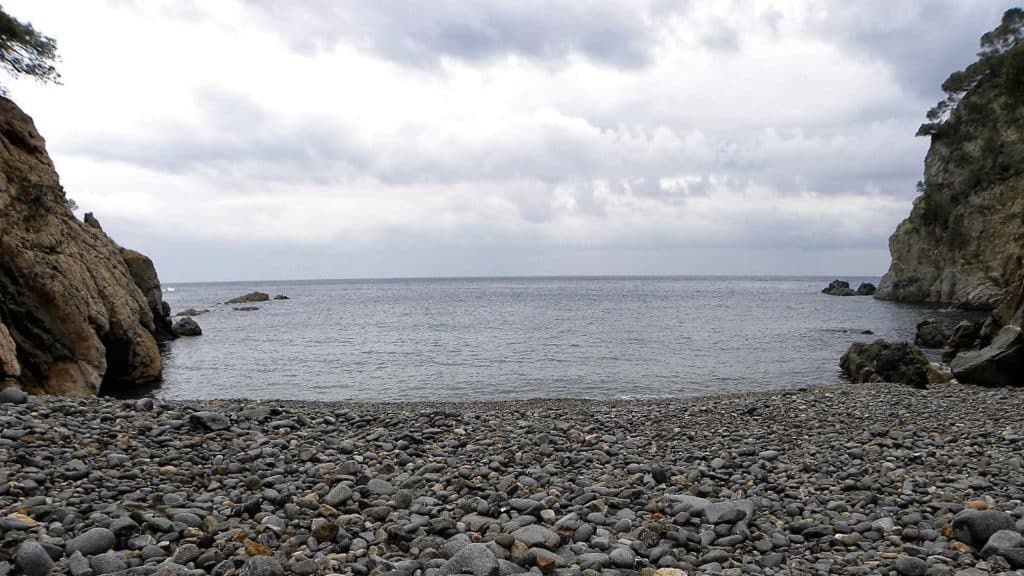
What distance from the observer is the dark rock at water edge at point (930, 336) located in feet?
122

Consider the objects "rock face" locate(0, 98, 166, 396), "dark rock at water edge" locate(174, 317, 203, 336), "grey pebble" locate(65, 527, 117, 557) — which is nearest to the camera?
"grey pebble" locate(65, 527, 117, 557)

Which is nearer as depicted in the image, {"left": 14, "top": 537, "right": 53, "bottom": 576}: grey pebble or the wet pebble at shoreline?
{"left": 14, "top": 537, "right": 53, "bottom": 576}: grey pebble

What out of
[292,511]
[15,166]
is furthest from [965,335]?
[15,166]

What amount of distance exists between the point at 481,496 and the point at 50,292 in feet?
60.8

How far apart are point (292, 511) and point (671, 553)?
3884 millimetres

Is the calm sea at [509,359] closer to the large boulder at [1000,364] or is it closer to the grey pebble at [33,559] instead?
the large boulder at [1000,364]

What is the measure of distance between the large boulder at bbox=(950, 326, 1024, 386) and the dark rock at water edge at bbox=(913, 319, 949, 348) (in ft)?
63.1

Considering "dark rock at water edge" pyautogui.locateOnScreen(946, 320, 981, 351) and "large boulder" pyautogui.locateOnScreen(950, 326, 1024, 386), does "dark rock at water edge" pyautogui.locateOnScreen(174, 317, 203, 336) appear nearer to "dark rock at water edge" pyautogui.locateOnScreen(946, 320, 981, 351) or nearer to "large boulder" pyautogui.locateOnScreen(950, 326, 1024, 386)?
"large boulder" pyautogui.locateOnScreen(950, 326, 1024, 386)

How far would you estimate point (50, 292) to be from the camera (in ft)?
61.1

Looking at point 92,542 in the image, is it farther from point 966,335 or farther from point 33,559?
point 966,335

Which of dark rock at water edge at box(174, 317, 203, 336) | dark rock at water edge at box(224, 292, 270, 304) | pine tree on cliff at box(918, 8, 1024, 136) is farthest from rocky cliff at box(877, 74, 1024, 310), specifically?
dark rock at water edge at box(224, 292, 270, 304)

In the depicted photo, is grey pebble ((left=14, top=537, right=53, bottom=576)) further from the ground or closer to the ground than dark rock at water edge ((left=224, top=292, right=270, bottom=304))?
further from the ground

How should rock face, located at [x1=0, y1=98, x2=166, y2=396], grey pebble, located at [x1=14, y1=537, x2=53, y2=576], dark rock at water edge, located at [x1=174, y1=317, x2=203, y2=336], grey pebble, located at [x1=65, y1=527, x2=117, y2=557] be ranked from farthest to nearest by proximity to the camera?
dark rock at water edge, located at [x1=174, y1=317, x2=203, y2=336], rock face, located at [x1=0, y1=98, x2=166, y2=396], grey pebble, located at [x1=65, y1=527, x2=117, y2=557], grey pebble, located at [x1=14, y1=537, x2=53, y2=576]

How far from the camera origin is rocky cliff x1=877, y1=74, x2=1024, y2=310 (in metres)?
67.2
